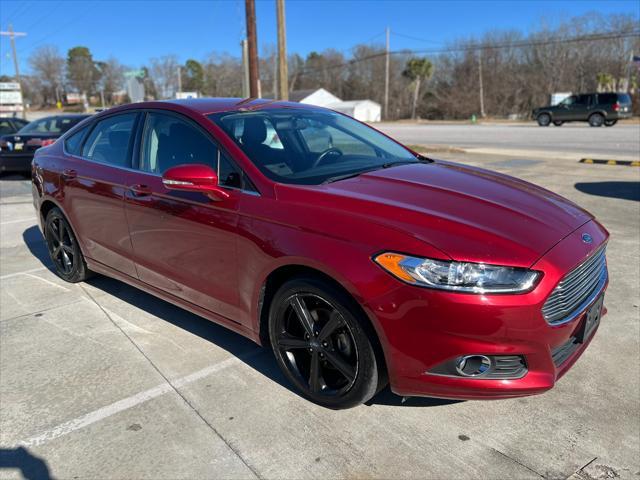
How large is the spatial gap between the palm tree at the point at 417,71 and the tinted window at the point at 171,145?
241ft

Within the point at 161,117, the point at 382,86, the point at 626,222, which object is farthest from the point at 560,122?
the point at 382,86

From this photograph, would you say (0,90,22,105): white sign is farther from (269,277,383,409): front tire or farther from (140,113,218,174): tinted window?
(269,277,383,409): front tire

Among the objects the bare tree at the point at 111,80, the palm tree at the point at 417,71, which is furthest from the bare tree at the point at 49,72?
the palm tree at the point at 417,71

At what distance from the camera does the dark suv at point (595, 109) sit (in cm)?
3102

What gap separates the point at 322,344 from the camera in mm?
2750

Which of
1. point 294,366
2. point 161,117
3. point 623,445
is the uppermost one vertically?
point 161,117

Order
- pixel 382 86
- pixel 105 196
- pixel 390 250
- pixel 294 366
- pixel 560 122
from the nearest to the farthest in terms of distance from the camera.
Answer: pixel 390 250 < pixel 294 366 < pixel 105 196 < pixel 560 122 < pixel 382 86

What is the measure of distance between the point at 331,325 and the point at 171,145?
179 cm

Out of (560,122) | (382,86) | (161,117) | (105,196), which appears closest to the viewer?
(161,117)

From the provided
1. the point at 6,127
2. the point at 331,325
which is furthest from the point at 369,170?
the point at 6,127

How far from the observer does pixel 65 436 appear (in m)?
2.71

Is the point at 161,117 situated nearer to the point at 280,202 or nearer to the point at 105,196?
the point at 105,196

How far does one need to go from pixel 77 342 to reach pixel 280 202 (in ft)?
6.85

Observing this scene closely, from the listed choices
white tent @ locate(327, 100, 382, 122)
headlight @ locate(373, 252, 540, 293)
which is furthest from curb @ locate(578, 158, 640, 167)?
white tent @ locate(327, 100, 382, 122)
